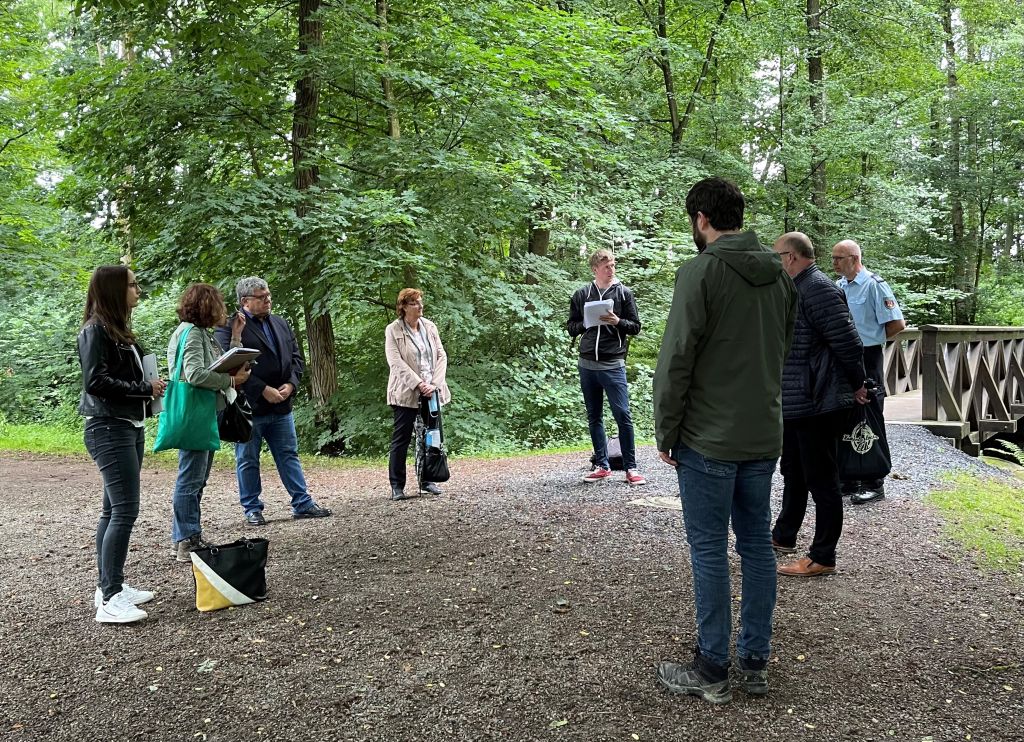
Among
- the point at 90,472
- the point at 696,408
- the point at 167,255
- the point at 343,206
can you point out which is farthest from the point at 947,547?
the point at 90,472

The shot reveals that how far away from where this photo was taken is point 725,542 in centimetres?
286

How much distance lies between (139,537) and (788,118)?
13.6m

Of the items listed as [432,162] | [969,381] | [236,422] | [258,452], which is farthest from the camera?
[969,381]

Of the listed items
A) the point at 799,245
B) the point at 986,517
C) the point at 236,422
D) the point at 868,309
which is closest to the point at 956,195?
the point at 868,309

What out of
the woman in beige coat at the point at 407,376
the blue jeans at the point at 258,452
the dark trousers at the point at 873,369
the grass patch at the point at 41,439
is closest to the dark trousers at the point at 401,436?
the woman in beige coat at the point at 407,376

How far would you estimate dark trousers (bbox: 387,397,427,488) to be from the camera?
6449 mm

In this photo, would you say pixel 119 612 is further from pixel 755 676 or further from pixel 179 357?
pixel 755 676

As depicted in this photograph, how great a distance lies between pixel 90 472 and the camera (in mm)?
9219

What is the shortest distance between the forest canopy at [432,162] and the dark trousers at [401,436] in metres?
2.80

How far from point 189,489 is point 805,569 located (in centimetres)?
370

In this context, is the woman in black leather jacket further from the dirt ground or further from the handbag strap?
the handbag strap

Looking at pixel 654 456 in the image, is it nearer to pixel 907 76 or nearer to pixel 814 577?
pixel 814 577

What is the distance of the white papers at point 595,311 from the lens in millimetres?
6328

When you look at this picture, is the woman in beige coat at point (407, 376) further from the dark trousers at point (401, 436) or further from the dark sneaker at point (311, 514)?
the dark sneaker at point (311, 514)
